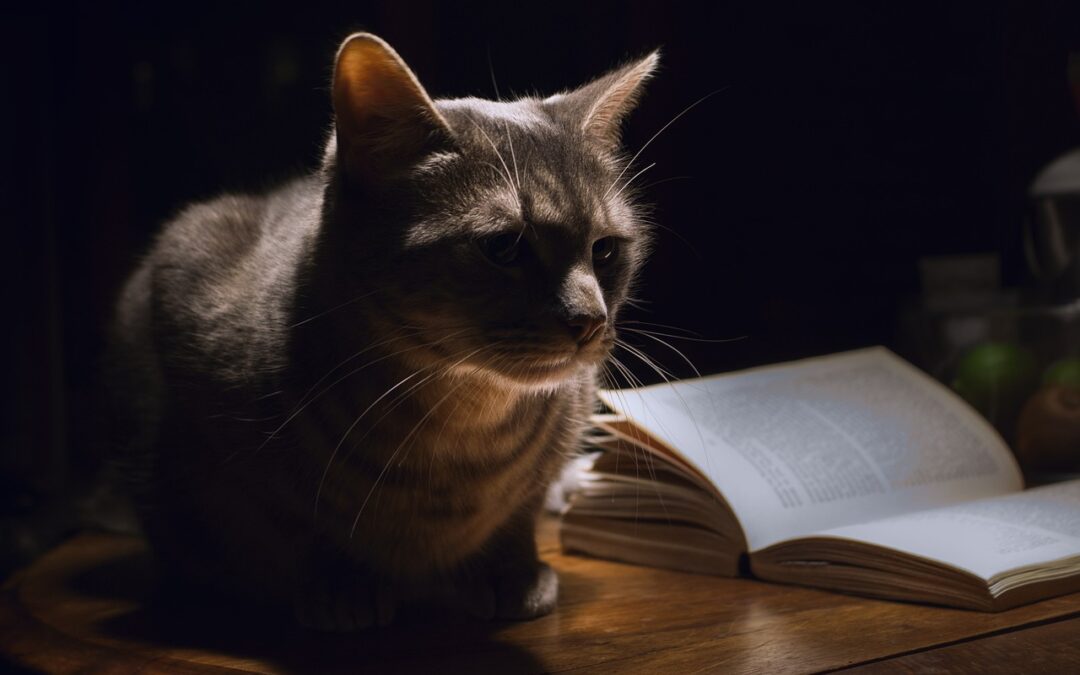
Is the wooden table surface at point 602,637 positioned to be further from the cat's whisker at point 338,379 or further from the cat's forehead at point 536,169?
the cat's forehead at point 536,169

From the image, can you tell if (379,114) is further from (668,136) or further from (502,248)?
(668,136)

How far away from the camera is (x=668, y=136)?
157 cm

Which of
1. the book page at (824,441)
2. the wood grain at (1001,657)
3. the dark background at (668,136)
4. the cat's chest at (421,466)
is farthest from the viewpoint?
the dark background at (668,136)

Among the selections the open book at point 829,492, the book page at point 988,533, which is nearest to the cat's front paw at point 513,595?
the open book at point 829,492

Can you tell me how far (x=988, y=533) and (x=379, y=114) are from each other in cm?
72

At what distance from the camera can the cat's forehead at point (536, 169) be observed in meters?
Result: 0.91

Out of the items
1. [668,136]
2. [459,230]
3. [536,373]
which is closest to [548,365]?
[536,373]

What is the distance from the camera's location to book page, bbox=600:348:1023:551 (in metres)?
1.15

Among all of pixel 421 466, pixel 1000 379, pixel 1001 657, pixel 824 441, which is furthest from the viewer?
pixel 1000 379

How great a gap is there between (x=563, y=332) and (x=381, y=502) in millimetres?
251

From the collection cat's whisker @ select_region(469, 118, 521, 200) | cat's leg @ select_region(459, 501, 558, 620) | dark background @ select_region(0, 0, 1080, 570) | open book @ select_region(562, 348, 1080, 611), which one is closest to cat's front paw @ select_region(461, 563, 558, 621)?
cat's leg @ select_region(459, 501, 558, 620)

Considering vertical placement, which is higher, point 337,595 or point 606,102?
point 606,102

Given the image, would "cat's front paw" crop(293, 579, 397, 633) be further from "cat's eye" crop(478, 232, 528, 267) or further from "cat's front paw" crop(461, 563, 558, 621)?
"cat's eye" crop(478, 232, 528, 267)

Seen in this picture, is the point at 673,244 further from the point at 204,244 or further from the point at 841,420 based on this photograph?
the point at 204,244
